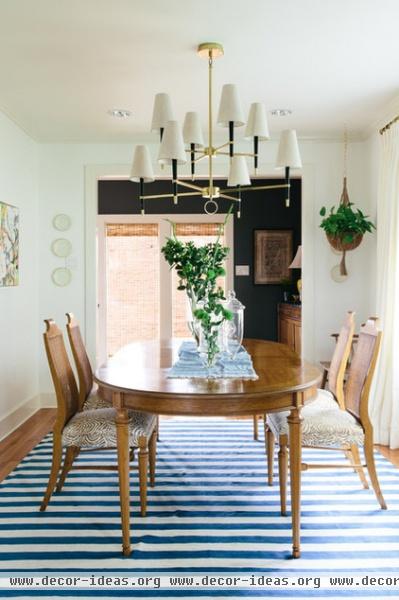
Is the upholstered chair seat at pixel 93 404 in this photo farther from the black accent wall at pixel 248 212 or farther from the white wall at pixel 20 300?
the black accent wall at pixel 248 212

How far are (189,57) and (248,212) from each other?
4.02 metres

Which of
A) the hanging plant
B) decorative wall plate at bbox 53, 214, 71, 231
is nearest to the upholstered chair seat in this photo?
decorative wall plate at bbox 53, 214, 71, 231

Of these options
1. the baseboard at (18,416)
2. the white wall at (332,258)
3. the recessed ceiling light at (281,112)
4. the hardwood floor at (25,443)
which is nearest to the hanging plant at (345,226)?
the white wall at (332,258)

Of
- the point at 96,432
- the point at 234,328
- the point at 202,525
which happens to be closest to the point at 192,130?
the point at 234,328

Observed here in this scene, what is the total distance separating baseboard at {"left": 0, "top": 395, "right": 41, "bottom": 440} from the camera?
12.9ft

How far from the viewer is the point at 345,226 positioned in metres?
4.27

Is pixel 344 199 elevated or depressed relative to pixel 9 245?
elevated

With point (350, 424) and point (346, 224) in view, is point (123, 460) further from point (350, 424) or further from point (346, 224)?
point (346, 224)

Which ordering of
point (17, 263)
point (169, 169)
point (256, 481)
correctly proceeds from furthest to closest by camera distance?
point (169, 169)
point (17, 263)
point (256, 481)

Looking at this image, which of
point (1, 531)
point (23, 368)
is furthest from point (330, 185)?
point (1, 531)

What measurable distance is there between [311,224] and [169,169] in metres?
1.42

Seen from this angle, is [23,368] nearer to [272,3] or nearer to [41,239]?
[41,239]

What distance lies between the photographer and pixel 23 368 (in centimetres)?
441

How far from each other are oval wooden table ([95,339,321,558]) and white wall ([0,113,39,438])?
6.12ft
